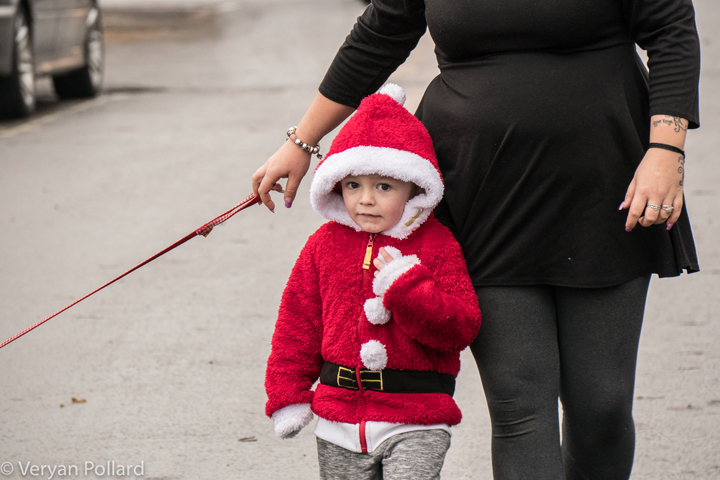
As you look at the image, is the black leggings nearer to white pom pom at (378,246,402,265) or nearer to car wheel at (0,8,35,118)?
white pom pom at (378,246,402,265)

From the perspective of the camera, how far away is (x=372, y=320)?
77.7 inches

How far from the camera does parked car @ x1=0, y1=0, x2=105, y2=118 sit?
8500mm

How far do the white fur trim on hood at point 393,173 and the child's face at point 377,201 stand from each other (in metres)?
0.02

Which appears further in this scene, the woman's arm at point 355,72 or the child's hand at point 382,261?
the woman's arm at point 355,72

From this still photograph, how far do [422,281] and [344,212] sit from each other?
0.30 meters

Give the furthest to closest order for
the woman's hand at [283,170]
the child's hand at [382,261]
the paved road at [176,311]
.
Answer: the paved road at [176,311]
the woman's hand at [283,170]
the child's hand at [382,261]

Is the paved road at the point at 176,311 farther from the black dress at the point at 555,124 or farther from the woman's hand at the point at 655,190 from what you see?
the woman's hand at the point at 655,190

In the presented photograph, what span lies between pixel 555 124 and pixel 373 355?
0.63 metres

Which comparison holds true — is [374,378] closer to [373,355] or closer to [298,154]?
[373,355]

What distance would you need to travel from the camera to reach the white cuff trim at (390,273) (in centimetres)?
190

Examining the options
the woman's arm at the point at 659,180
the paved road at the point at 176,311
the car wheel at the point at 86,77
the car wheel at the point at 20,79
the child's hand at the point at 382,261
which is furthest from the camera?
the car wheel at the point at 86,77

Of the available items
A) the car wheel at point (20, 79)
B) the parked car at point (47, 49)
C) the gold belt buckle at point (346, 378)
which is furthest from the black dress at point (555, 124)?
the car wheel at point (20, 79)

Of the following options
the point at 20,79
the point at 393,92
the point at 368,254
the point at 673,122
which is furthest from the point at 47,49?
the point at 673,122

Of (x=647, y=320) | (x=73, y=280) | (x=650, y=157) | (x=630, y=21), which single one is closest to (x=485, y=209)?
(x=650, y=157)
